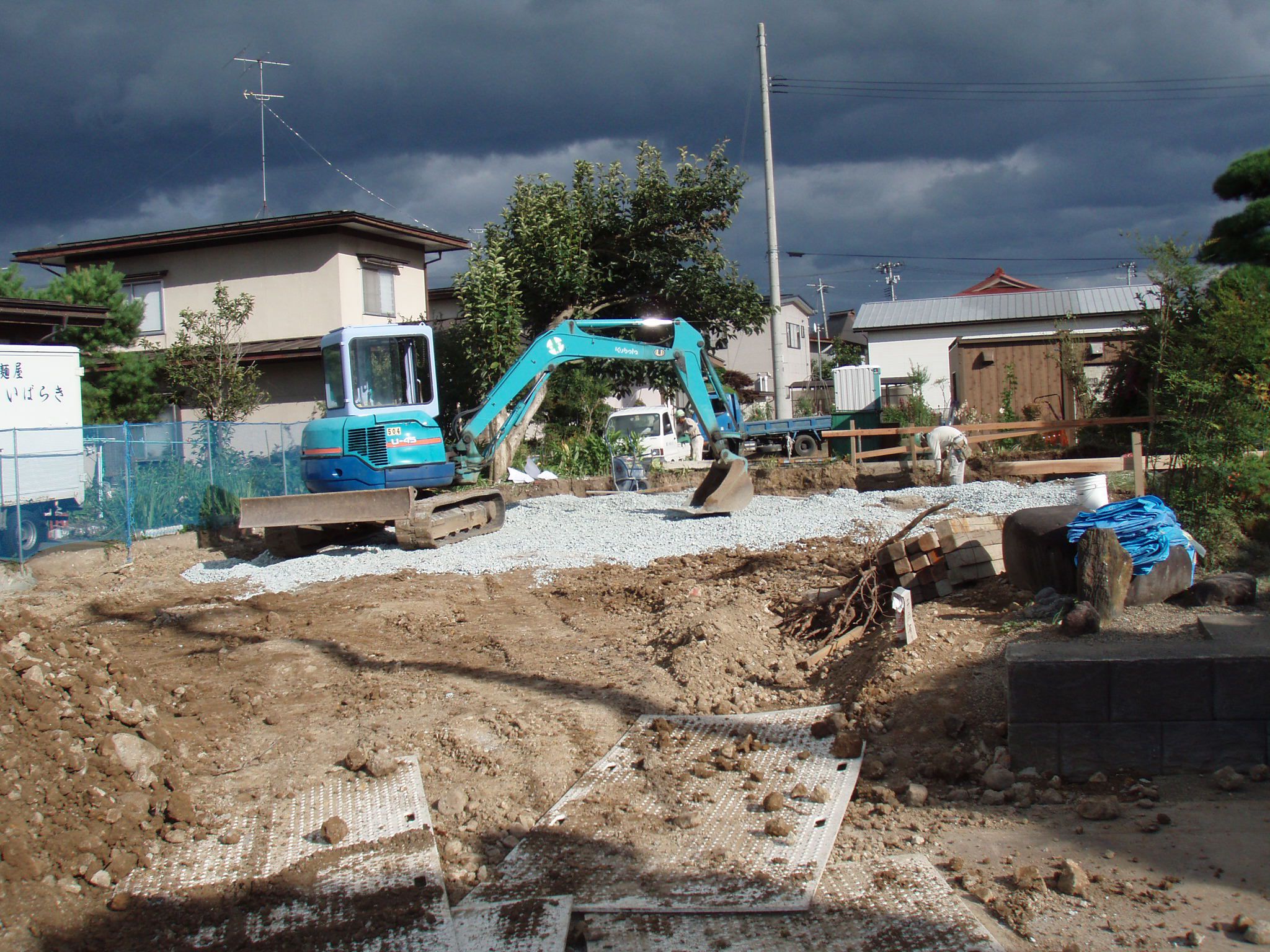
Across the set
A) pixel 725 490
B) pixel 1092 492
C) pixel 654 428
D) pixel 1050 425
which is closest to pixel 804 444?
pixel 654 428

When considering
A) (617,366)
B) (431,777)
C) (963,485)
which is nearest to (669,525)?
(963,485)

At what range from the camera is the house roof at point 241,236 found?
2241 cm

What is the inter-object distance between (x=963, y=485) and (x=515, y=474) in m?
9.44

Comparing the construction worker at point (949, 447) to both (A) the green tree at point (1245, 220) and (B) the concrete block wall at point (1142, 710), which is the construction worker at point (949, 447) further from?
(B) the concrete block wall at point (1142, 710)

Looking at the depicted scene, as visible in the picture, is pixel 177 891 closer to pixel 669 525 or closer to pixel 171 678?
pixel 171 678

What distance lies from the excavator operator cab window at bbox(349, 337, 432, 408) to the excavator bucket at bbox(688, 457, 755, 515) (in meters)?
4.09

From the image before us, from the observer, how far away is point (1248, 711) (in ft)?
15.5

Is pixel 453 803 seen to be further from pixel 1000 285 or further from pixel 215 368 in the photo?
pixel 1000 285

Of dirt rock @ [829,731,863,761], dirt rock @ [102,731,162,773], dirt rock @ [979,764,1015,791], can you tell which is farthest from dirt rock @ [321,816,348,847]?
dirt rock @ [979,764,1015,791]

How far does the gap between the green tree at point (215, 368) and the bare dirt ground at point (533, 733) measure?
11841 mm

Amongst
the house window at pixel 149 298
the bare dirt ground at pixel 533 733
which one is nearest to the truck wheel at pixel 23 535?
the bare dirt ground at pixel 533 733

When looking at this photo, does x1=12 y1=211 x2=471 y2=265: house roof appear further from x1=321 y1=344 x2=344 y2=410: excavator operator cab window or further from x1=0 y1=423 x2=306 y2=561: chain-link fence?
x1=321 y1=344 x2=344 y2=410: excavator operator cab window

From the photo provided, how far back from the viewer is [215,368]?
20578 mm

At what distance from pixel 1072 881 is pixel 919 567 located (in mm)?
3926
